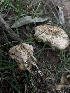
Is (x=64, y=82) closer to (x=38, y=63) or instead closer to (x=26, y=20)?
(x=38, y=63)

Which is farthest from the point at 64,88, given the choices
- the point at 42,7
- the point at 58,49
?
the point at 42,7

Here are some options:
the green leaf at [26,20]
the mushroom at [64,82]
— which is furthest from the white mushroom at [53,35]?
the mushroom at [64,82]

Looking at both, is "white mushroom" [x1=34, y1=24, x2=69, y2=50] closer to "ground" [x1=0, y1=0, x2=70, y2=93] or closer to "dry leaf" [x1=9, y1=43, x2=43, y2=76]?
"ground" [x1=0, y1=0, x2=70, y2=93]

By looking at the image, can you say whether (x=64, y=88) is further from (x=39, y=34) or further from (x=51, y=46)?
(x=39, y=34)

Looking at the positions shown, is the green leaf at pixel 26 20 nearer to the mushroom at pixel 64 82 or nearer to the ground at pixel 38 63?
the ground at pixel 38 63

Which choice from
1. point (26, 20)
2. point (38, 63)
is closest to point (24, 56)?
point (38, 63)

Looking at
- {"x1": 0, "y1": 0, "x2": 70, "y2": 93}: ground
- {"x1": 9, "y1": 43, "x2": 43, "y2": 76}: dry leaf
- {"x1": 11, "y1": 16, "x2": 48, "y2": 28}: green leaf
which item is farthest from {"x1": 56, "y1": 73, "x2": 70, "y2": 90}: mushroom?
{"x1": 11, "y1": 16, "x2": 48, "y2": 28}: green leaf
